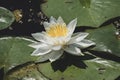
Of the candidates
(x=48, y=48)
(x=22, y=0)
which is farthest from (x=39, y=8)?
(x=48, y=48)

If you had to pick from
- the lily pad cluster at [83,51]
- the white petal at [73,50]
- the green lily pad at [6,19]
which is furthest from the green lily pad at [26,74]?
the green lily pad at [6,19]

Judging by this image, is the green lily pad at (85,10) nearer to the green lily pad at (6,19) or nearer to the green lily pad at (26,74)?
the green lily pad at (6,19)

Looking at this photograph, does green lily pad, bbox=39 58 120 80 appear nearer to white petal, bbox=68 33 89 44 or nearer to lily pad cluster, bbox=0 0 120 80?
lily pad cluster, bbox=0 0 120 80

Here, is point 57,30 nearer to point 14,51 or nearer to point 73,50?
point 73,50

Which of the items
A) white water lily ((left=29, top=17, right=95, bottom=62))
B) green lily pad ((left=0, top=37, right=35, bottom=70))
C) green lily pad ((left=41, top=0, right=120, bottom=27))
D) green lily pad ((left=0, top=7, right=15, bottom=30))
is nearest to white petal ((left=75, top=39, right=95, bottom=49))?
white water lily ((left=29, top=17, right=95, bottom=62))

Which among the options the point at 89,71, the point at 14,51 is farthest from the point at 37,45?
the point at 89,71
